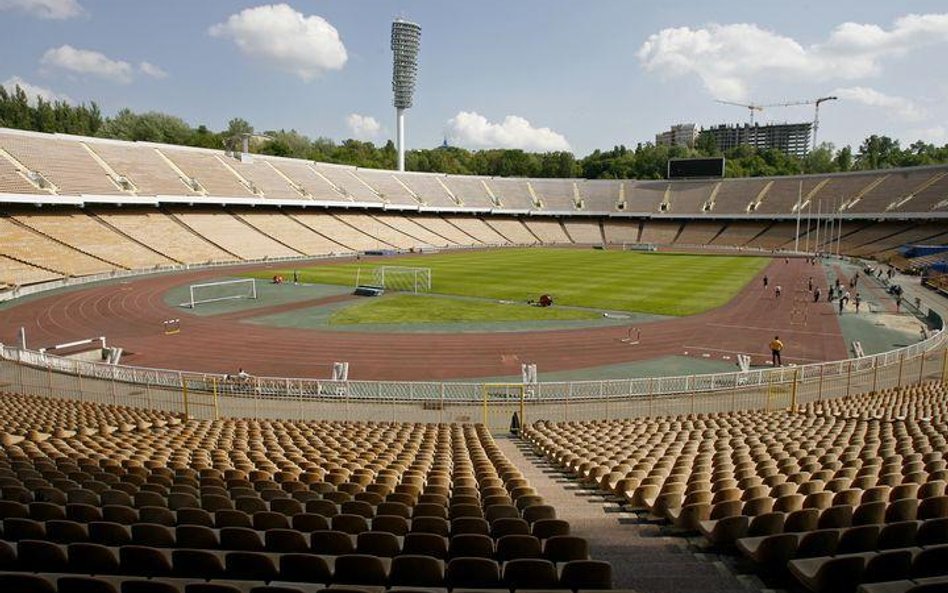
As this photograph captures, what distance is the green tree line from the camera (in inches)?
4823

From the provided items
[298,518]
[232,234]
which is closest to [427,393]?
Result: [298,518]

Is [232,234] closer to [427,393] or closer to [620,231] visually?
[427,393]

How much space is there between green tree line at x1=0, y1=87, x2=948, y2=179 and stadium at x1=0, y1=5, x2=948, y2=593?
5895 centimetres

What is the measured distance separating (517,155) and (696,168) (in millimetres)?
63635

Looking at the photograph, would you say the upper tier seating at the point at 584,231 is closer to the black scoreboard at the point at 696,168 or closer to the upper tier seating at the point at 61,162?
the black scoreboard at the point at 696,168

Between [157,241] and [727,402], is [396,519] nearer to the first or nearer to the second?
[727,402]

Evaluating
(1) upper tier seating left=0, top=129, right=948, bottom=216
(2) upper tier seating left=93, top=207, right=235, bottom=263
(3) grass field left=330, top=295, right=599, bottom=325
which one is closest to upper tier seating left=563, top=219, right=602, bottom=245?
(1) upper tier seating left=0, top=129, right=948, bottom=216

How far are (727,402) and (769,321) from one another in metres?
Result: 17.4

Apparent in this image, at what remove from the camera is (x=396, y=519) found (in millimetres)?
6621

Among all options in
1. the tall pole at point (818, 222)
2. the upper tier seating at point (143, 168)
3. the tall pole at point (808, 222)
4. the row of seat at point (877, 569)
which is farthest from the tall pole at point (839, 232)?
the upper tier seating at point (143, 168)

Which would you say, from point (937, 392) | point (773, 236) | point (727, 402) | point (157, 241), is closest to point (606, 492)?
point (727, 402)

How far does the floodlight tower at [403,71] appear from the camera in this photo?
412ft

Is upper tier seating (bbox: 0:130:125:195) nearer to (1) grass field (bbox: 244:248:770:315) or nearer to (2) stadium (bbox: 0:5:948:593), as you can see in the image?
(2) stadium (bbox: 0:5:948:593)

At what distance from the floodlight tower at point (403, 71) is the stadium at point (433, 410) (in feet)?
199
